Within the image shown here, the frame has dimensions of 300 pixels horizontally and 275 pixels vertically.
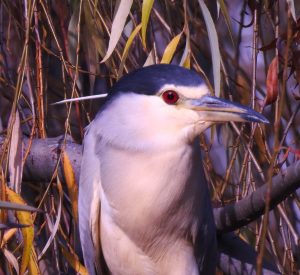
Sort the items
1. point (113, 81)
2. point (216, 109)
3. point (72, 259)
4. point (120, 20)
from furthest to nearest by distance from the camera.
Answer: point (113, 81) < point (72, 259) < point (120, 20) < point (216, 109)

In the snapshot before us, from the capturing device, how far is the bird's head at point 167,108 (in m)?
1.35

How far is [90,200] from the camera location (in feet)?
5.22

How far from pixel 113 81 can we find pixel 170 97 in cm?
53

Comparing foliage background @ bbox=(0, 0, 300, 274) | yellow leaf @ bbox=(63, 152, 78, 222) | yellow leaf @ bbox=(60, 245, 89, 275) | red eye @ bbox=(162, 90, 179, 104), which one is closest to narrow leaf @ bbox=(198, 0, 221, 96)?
foliage background @ bbox=(0, 0, 300, 274)

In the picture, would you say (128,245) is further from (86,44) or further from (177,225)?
(86,44)

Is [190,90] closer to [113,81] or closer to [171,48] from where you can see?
[171,48]

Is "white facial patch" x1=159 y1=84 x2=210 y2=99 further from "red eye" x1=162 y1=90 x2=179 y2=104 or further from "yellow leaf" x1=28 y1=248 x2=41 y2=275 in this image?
"yellow leaf" x1=28 y1=248 x2=41 y2=275

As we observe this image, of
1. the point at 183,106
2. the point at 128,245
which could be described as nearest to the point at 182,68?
the point at 183,106

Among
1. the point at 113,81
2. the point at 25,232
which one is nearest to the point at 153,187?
the point at 25,232

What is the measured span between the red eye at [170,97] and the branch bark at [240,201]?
0.69 ft

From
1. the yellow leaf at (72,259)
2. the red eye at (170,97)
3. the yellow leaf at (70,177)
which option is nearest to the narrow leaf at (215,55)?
the red eye at (170,97)

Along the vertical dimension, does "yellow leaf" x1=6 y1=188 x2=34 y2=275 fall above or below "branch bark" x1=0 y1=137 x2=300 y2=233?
below

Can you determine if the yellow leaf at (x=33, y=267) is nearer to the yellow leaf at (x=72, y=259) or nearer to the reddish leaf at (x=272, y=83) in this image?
the yellow leaf at (x=72, y=259)

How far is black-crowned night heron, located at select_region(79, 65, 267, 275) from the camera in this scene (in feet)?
4.49
